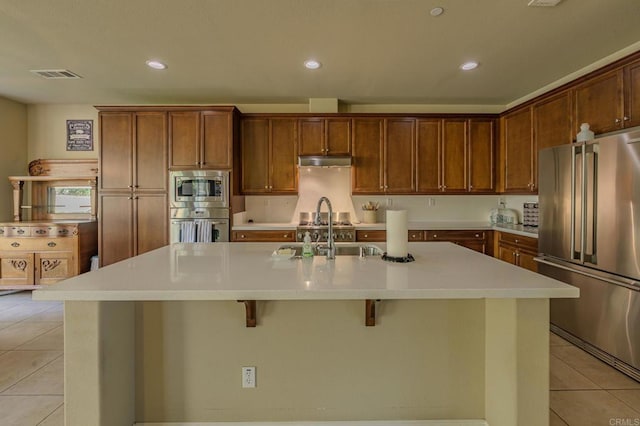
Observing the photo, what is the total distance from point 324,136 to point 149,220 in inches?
97.3

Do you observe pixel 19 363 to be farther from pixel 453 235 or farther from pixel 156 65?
pixel 453 235

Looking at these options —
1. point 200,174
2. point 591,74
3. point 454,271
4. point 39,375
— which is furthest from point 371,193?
point 39,375

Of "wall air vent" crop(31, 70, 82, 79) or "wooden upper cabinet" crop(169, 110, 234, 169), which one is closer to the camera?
"wall air vent" crop(31, 70, 82, 79)

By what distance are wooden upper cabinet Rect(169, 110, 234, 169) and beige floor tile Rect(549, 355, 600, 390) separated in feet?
12.1

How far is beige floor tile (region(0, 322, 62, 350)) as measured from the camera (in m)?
2.83

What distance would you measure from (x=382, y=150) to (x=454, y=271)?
3008 mm

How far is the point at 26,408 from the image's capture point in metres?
1.98

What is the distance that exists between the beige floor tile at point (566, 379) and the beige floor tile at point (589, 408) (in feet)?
0.17

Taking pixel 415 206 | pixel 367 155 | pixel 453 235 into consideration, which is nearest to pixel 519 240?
pixel 453 235

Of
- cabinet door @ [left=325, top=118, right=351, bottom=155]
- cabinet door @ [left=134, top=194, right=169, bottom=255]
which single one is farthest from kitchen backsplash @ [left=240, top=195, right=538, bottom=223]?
cabinet door @ [left=134, top=194, right=169, bottom=255]

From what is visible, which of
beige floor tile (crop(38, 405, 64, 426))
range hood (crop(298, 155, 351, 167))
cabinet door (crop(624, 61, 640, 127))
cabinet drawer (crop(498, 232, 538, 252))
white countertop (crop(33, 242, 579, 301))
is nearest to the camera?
white countertop (crop(33, 242, 579, 301))

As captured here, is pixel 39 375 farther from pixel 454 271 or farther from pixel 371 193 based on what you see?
pixel 371 193

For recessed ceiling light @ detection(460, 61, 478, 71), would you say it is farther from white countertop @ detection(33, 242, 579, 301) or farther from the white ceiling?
white countertop @ detection(33, 242, 579, 301)

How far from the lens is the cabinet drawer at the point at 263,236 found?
3945 mm
